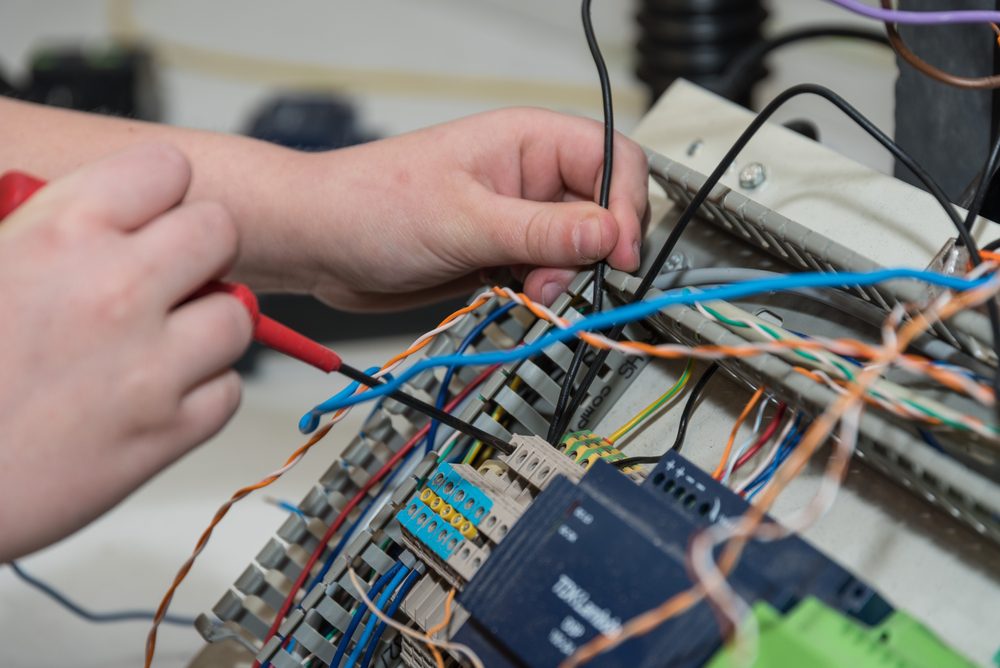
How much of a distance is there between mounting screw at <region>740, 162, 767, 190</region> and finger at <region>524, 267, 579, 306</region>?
0.49 ft

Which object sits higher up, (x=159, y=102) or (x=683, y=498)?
(x=683, y=498)

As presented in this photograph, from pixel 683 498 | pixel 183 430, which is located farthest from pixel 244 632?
pixel 683 498

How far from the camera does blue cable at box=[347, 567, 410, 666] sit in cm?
65

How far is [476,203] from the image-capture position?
807 mm

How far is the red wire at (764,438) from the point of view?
0.65 metres

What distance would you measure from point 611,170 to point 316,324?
0.61 m

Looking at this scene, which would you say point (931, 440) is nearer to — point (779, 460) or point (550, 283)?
point (779, 460)

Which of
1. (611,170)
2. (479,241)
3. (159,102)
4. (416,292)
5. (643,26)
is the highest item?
(643,26)

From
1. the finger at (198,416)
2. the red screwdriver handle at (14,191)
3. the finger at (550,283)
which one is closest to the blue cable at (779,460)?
the finger at (550,283)

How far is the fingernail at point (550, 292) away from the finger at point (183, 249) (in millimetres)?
272

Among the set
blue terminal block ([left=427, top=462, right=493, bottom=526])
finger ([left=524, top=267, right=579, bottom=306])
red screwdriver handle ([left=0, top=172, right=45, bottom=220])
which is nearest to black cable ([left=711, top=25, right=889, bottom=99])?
finger ([left=524, top=267, right=579, bottom=306])

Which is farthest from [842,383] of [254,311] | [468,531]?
[254,311]

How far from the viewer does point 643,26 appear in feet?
4.44

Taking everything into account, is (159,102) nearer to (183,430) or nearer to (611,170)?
(611,170)
